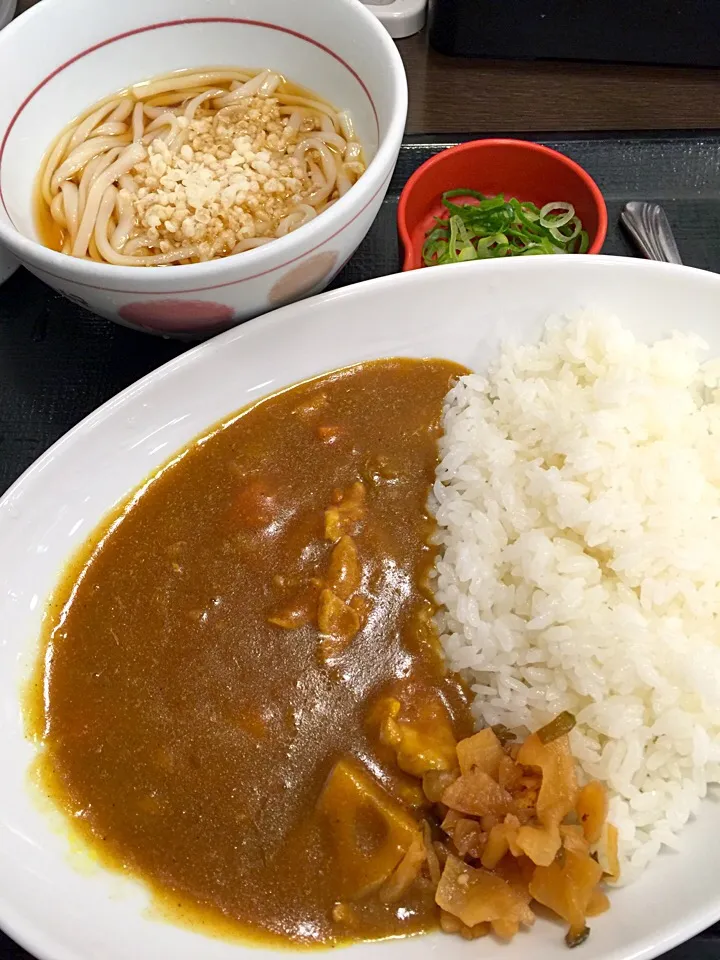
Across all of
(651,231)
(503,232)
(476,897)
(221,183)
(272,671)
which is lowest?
(476,897)

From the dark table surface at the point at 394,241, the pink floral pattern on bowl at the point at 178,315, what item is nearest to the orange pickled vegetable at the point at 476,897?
the dark table surface at the point at 394,241

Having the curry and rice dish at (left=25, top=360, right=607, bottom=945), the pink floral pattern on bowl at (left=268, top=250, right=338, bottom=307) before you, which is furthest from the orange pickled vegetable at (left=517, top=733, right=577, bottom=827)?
the pink floral pattern on bowl at (left=268, top=250, right=338, bottom=307)

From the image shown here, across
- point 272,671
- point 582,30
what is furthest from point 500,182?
point 272,671

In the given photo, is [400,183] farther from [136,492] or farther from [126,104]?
[136,492]

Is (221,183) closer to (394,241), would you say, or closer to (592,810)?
(394,241)

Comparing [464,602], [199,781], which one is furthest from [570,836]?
[199,781]

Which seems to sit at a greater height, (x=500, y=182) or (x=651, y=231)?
(x=500, y=182)
